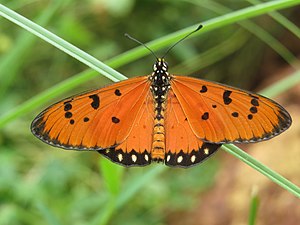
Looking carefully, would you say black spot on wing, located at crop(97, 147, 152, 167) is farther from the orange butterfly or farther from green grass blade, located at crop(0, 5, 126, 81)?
green grass blade, located at crop(0, 5, 126, 81)

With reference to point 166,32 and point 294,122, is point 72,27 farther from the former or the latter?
point 294,122

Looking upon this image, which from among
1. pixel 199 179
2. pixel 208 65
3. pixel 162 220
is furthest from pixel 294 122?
pixel 208 65

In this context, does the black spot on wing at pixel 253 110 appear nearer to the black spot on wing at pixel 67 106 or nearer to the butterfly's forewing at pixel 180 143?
the butterfly's forewing at pixel 180 143

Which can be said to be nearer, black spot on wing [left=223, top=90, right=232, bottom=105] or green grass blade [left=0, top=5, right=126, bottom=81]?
green grass blade [left=0, top=5, right=126, bottom=81]

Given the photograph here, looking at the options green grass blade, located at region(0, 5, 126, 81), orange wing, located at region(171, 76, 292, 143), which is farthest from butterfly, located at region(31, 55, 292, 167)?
green grass blade, located at region(0, 5, 126, 81)

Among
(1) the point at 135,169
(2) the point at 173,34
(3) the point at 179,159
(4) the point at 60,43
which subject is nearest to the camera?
(4) the point at 60,43

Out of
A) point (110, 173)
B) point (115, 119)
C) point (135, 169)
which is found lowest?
point (110, 173)

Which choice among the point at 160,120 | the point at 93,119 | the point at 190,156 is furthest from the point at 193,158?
the point at 93,119

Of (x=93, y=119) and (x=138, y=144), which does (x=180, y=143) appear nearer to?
(x=138, y=144)
